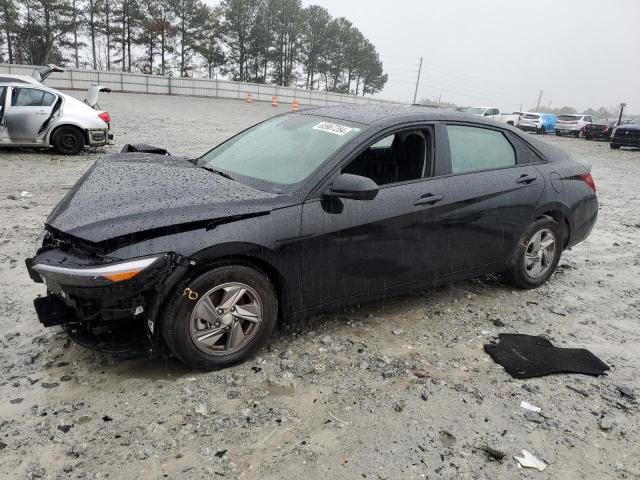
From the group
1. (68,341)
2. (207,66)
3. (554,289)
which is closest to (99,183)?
(68,341)

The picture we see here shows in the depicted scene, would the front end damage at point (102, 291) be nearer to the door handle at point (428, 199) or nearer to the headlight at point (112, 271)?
the headlight at point (112, 271)

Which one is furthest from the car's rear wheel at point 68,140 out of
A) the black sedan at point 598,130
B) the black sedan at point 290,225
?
Answer: the black sedan at point 598,130

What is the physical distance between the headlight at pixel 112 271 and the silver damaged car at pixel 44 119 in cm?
891

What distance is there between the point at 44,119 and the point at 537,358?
1017 centimetres

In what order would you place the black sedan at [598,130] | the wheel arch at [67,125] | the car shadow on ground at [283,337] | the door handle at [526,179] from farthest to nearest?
1. the black sedan at [598,130]
2. the wheel arch at [67,125]
3. the door handle at [526,179]
4. the car shadow on ground at [283,337]

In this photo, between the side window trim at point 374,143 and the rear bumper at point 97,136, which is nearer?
the side window trim at point 374,143

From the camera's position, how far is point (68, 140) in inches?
426

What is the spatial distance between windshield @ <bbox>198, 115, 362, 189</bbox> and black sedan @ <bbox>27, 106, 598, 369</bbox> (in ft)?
0.05

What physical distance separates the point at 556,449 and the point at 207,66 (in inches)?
2251

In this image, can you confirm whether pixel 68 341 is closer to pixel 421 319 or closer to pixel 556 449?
pixel 421 319

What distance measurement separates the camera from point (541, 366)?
3.62 meters

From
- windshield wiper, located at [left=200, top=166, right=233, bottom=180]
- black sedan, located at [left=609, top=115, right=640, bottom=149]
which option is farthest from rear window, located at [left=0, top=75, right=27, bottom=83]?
black sedan, located at [left=609, top=115, right=640, bottom=149]

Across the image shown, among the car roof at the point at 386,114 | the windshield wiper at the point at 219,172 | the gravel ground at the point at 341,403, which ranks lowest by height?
the gravel ground at the point at 341,403

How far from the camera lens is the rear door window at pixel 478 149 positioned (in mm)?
4164
